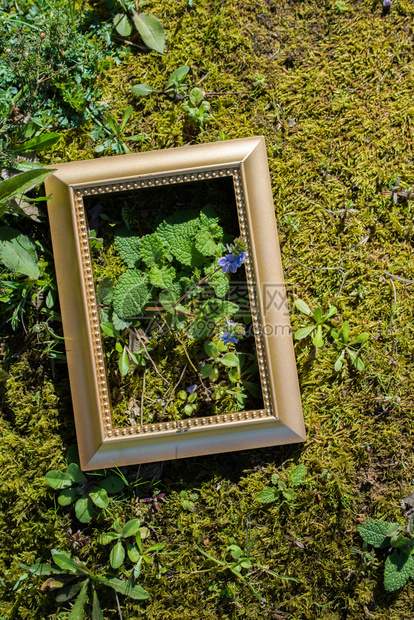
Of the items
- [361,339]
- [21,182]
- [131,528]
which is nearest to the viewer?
[21,182]

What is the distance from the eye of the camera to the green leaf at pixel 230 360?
1931 mm

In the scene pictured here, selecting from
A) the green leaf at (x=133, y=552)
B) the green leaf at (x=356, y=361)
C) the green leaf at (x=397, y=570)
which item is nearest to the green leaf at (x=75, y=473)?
the green leaf at (x=133, y=552)

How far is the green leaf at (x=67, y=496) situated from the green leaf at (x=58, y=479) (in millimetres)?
27

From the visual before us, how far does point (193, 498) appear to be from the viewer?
6.46ft

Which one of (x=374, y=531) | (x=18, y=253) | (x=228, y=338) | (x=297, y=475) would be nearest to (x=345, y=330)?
(x=228, y=338)

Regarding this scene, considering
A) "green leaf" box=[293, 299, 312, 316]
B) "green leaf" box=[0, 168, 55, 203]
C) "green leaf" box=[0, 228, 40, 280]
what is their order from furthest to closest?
"green leaf" box=[293, 299, 312, 316] < "green leaf" box=[0, 228, 40, 280] < "green leaf" box=[0, 168, 55, 203]

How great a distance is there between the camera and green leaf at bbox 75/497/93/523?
6.31 feet

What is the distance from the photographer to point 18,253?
6.25ft

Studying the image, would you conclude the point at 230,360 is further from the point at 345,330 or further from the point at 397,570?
the point at 397,570

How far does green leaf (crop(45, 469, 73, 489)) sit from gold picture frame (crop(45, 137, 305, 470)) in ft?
0.47

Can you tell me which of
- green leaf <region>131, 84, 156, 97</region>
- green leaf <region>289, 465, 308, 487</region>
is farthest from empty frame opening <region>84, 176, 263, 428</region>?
green leaf <region>131, 84, 156, 97</region>

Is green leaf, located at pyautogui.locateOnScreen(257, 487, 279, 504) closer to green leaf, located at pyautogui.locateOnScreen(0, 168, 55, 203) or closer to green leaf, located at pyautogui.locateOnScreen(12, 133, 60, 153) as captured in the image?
green leaf, located at pyautogui.locateOnScreen(0, 168, 55, 203)

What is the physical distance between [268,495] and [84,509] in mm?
821

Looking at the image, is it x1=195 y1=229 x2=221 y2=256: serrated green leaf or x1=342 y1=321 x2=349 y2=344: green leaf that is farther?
x1=342 y1=321 x2=349 y2=344: green leaf
